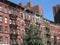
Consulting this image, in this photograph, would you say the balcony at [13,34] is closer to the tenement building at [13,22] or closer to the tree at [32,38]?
the tenement building at [13,22]

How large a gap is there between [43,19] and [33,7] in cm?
854

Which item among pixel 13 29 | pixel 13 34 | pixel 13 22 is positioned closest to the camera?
pixel 13 34

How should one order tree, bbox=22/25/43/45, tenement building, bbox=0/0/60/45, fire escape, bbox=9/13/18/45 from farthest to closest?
fire escape, bbox=9/13/18/45 → tenement building, bbox=0/0/60/45 → tree, bbox=22/25/43/45

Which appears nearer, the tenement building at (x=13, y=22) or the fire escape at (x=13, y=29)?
the tenement building at (x=13, y=22)

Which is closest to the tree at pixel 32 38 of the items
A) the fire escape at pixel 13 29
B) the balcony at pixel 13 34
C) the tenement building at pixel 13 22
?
the tenement building at pixel 13 22

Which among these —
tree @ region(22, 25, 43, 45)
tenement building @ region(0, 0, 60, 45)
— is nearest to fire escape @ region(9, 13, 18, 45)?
tenement building @ region(0, 0, 60, 45)

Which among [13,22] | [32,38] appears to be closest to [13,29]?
[13,22]

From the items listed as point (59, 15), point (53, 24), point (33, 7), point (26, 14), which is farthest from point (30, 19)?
point (59, 15)

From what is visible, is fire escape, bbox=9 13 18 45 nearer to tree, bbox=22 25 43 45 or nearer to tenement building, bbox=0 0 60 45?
tenement building, bbox=0 0 60 45

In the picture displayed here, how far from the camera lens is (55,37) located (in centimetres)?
7244

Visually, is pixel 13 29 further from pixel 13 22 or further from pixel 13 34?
pixel 13 22

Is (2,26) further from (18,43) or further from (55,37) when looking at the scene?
(55,37)

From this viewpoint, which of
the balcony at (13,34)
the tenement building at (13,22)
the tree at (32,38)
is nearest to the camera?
the tree at (32,38)

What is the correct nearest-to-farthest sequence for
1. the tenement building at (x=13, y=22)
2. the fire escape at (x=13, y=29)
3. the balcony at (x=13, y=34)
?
the tenement building at (x=13, y=22) → the balcony at (x=13, y=34) → the fire escape at (x=13, y=29)
